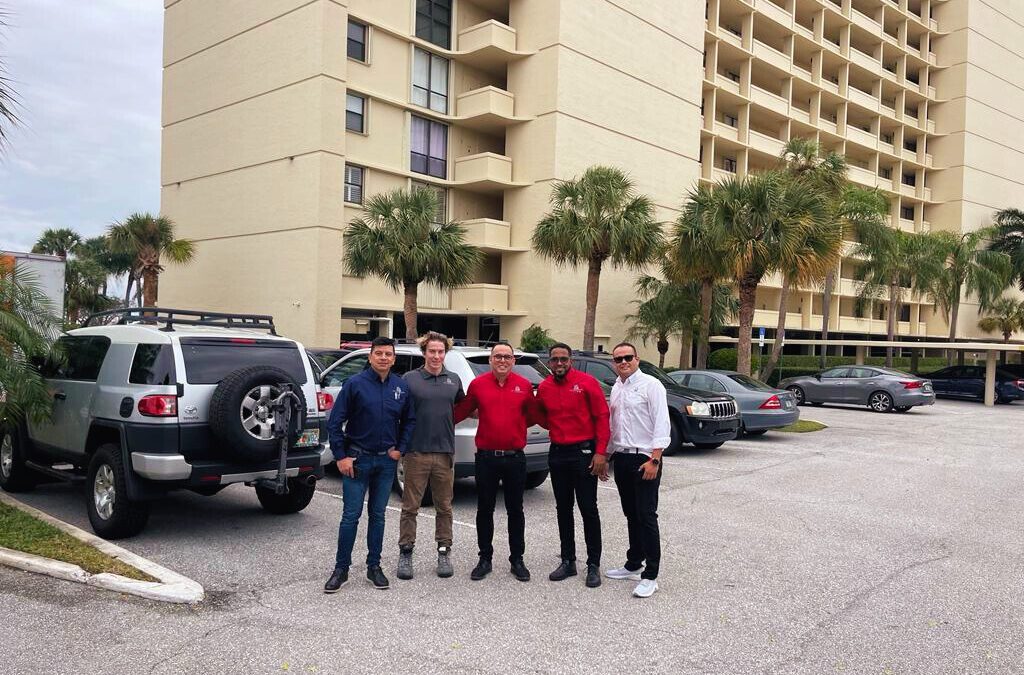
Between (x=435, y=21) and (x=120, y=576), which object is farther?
(x=435, y=21)

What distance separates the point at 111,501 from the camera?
715 cm

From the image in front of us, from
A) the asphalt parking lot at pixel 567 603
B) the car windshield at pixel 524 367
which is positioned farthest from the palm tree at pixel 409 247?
the asphalt parking lot at pixel 567 603

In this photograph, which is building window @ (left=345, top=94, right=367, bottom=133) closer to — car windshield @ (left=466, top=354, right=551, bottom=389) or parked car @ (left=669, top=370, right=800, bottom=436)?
parked car @ (left=669, top=370, right=800, bottom=436)

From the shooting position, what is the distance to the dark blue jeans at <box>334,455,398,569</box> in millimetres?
5988

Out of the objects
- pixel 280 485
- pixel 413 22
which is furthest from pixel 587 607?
pixel 413 22

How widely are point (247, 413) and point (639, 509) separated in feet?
11.1

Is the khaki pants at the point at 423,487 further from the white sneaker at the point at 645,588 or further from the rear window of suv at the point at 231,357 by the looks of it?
the rear window of suv at the point at 231,357

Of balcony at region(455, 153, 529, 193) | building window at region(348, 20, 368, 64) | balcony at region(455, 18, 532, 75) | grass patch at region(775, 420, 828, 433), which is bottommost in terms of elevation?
grass patch at region(775, 420, 828, 433)

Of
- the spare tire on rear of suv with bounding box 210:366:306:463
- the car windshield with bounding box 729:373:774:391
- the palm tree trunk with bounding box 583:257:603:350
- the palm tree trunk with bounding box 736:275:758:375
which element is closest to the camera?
the spare tire on rear of suv with bounding box 210:366:306:463

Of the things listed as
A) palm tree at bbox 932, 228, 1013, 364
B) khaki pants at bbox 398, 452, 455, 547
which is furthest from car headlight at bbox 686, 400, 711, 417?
palm tree at bbox 932, 228, 1013, 364

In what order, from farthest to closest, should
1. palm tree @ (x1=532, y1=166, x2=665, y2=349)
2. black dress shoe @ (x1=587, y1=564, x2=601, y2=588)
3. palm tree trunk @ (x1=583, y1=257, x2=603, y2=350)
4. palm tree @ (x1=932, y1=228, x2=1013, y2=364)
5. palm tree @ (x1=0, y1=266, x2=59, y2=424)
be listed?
palm tree @ (x1=932, y1=228, x2=1013, y2=364) < palm tree trunk @ (x1=583, y1=257, x2=603, y2=350) < palm tree @ (x1=532, y1=166, x2=665, y2=349) < palm tree @ (x1=0, y1=266, x2=59, y2=424) < black dress shoe @ (x1=587, y1=564, x2=601, y2=588)

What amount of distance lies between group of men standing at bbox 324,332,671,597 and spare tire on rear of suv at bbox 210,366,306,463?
120 centimetres

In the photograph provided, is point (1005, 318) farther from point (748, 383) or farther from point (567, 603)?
point (567, 603)

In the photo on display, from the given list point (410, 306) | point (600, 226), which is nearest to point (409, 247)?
point (410, 306)
